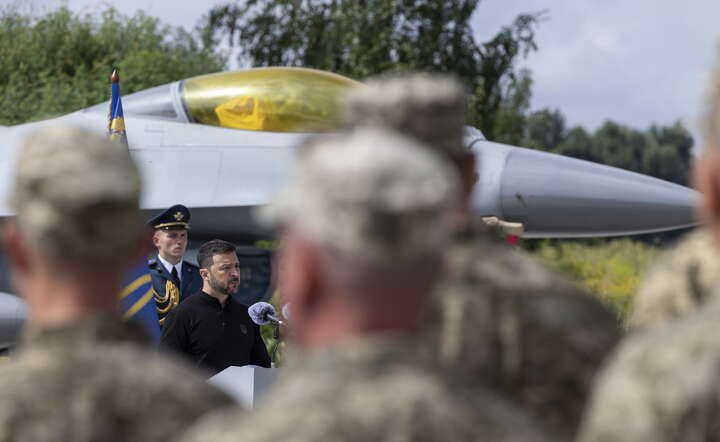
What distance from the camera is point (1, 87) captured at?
25.3 metres

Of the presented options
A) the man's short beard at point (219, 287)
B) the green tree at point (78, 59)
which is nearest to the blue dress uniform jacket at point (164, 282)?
the man's short beard at point (219, 287)

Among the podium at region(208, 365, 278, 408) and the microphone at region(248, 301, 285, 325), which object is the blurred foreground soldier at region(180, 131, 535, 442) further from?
the microphone at region(248, 301, 285, 325)

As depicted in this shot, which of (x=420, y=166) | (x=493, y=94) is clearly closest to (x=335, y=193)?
(x=420, y=166)

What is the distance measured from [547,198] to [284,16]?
54.2 ft

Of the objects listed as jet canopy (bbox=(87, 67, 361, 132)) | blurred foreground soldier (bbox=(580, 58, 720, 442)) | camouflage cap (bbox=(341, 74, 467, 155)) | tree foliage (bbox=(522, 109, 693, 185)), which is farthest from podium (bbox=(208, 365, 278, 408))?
tree foliage (bbox=(522, 109, 693, 185))

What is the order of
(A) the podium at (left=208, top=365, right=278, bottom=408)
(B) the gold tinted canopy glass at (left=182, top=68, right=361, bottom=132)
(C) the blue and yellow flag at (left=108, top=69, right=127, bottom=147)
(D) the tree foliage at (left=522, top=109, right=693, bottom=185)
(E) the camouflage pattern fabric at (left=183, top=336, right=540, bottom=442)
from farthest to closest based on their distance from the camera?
1. (D) the tree foliage at (left=522, top=109, right=693, bottom=185)
2. (B) the gold tinted canopy glass at (left=182, top=68, right=361, bottom=132)
3. (C) the blue and yellow flag at (left=108, top=69, right=127, bottom=147)
4. (A) the podium at (left=208, top=365, right=278, bottom=408)
5. (E) the camouflage pattern fabric at (left=183, top=336, right=540, bottom=442)

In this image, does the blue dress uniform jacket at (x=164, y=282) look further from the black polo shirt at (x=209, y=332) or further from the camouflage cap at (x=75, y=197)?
the camouflage cap at (x=75, y=197)

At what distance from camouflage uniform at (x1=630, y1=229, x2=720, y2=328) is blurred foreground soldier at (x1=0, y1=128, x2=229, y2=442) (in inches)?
35.0

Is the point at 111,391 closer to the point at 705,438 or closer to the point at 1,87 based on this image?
the point at 705,438

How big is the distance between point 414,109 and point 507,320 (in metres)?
0.45

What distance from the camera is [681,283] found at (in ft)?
8.36

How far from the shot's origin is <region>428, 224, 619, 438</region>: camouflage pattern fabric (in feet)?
7.79

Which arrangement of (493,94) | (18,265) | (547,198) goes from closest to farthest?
1. (18,265)
2. (547,198)
3. (493,94)

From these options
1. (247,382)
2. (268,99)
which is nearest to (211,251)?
(247,382)
